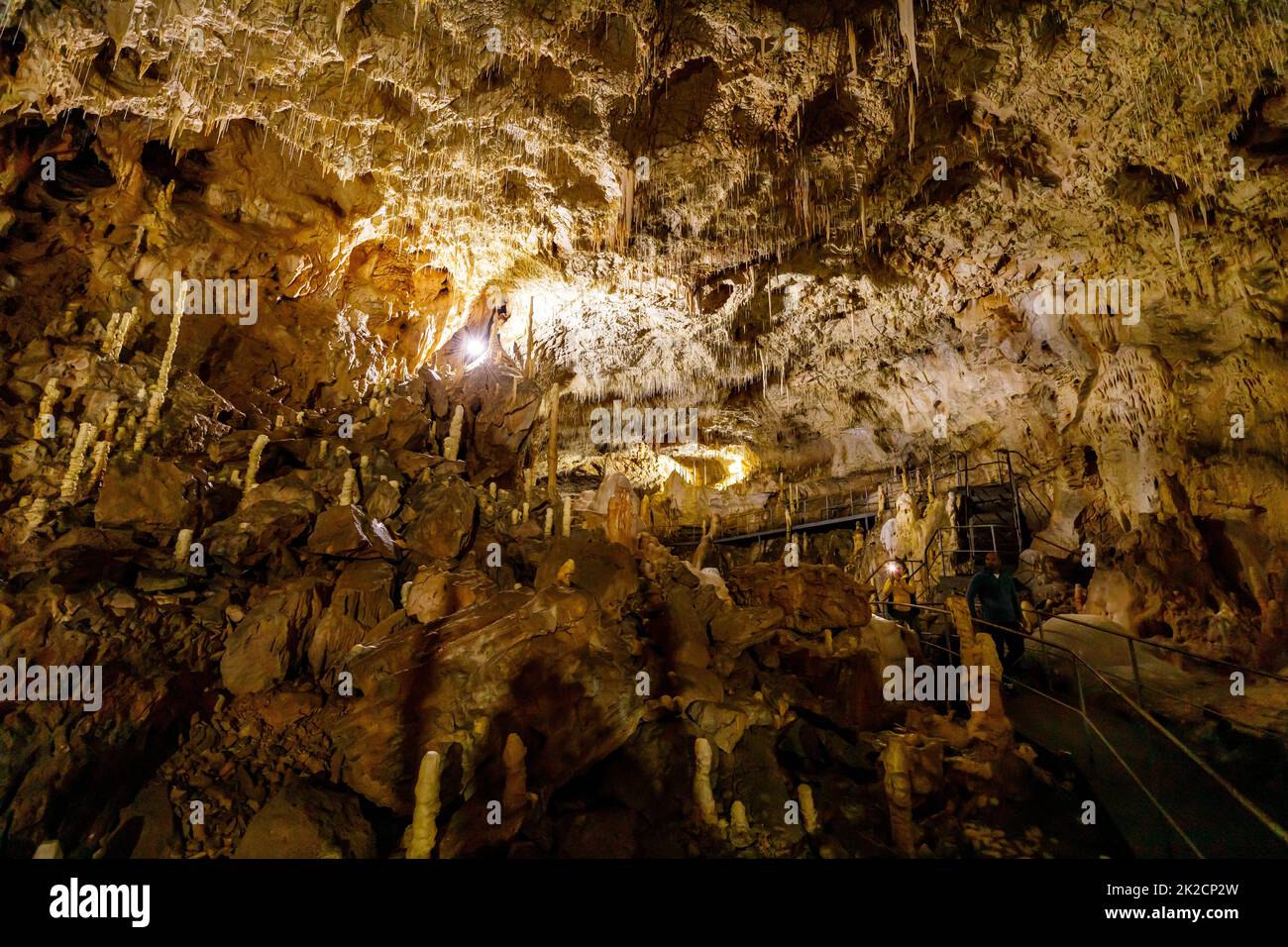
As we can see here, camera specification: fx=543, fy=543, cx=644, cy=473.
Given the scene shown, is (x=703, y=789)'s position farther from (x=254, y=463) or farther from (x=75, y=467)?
(x=75, y=467)

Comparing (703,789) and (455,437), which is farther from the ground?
(455,437)

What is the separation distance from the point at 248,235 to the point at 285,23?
580cm

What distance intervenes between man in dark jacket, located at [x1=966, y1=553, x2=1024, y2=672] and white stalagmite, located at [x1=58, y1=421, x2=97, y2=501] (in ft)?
38.7

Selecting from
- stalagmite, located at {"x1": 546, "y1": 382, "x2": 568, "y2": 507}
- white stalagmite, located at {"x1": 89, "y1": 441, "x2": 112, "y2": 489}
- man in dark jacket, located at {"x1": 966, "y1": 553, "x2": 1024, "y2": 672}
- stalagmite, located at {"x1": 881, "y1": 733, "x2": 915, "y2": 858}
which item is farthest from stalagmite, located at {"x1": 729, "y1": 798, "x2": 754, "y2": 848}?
white stalagmite, located at {"x1": 89, "y1": 441, "x2": 112, "y2": 489}

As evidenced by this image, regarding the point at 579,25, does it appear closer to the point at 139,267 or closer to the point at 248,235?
the point at 248,235

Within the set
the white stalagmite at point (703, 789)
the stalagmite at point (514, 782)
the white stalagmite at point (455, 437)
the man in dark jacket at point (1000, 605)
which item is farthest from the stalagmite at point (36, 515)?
the man in dark jacket at point (1000, 605)

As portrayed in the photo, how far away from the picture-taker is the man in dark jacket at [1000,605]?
267 inches

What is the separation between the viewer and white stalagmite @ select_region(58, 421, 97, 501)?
23.6ft

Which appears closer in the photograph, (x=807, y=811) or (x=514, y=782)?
(x=514, y=782)

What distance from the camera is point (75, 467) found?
7.27 m

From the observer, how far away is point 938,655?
944cm

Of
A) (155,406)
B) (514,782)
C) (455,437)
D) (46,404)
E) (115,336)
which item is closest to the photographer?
(514,782)

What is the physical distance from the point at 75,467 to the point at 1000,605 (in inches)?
481

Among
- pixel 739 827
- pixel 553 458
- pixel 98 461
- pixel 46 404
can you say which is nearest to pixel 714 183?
pixel 553 458
